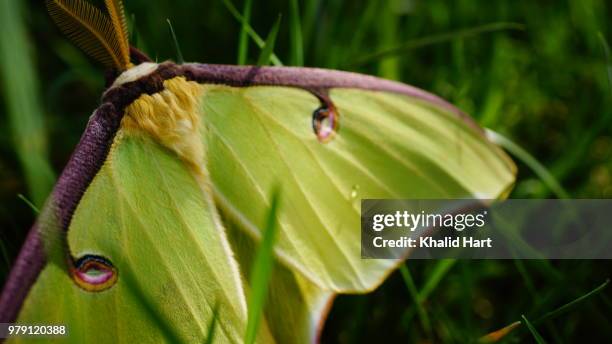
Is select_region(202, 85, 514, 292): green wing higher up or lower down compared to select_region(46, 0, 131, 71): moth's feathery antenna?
lower down

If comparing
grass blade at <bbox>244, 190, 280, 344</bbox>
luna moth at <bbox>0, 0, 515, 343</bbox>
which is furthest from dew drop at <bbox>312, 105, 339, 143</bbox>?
grass blade at <bbox>244, 190, 280, 344</bbox>

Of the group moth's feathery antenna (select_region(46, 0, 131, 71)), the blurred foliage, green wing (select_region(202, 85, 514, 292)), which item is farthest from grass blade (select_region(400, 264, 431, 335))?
moth's feathery antenna (select_region(46, 0, 131, 71))

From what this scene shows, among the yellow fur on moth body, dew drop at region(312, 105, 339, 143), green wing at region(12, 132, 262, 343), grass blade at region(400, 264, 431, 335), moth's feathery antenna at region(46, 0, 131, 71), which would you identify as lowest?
grass blade at region(400, 264, 431, 335)

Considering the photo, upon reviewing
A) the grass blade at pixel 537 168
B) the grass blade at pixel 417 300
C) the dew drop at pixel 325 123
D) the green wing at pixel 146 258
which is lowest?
the grass blade at pixel 417 300

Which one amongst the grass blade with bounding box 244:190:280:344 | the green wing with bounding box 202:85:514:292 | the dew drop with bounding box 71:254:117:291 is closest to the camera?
the grass blade with bounding box 244:190:280:344

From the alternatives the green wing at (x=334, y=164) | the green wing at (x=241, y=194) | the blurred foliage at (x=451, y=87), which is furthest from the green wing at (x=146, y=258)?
the blurred foliage at (x=451, y=87)

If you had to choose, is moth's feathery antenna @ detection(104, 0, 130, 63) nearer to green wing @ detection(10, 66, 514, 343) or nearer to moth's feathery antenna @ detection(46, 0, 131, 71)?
moth's feathery antenna @ detection(46, 0, 131, 71)

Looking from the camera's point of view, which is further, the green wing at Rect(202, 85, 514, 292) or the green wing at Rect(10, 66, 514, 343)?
the green wing at Rect(202, 85, 514, 292)

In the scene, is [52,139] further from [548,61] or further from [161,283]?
[548,61]

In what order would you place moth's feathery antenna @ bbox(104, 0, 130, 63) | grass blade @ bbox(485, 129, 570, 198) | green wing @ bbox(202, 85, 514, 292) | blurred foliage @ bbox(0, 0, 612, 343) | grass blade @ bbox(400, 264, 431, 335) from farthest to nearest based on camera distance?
1. grass blade @ bbox(485, 129, 570, 198)
2. blurred foliage @ bbox(0, 0, 612, 343)
3. grass blade @ bbox(400, 264, 431, 335)
4. green wing @ bbox(202, 85, 514, 292)
5. moth's feathery antenna @ bbox(104, 0, 130, 63)

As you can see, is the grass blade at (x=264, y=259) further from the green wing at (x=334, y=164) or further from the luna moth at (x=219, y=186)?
the green wing at (x=334, y=164)
